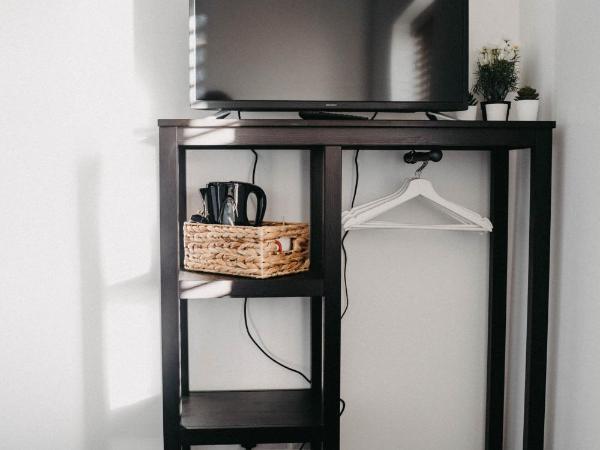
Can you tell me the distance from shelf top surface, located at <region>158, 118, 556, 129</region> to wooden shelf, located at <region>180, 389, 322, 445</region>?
790mm

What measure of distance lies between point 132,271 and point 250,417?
60 centimetres

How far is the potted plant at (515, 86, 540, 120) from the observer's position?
5.33ft

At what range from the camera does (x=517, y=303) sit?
185 centimetres

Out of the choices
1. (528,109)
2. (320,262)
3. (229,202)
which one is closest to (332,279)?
(320,262)

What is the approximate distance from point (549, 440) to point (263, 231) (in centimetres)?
102

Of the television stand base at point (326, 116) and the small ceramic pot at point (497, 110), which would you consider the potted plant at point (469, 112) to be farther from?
the television stand base at point (326, 116)

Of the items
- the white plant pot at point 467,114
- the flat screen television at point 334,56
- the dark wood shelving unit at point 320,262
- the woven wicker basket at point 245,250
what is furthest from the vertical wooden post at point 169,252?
the white plant pot at point 467,114

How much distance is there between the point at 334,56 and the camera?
5.30 ft

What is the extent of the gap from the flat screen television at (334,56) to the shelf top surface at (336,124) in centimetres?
14

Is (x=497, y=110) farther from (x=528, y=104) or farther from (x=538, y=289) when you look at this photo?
(x=538, y=289)

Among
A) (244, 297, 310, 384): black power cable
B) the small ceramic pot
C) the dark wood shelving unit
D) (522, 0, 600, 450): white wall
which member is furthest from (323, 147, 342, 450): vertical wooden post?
(522, 0, 600, 450): white wall

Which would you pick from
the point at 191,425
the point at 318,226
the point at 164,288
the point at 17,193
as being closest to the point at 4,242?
the point at 17,193

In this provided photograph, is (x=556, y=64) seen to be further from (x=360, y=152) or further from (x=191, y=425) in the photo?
(x=191, y=425)

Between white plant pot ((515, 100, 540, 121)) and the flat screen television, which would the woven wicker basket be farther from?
A: white plant pot ((515, 100, 540, 121))
